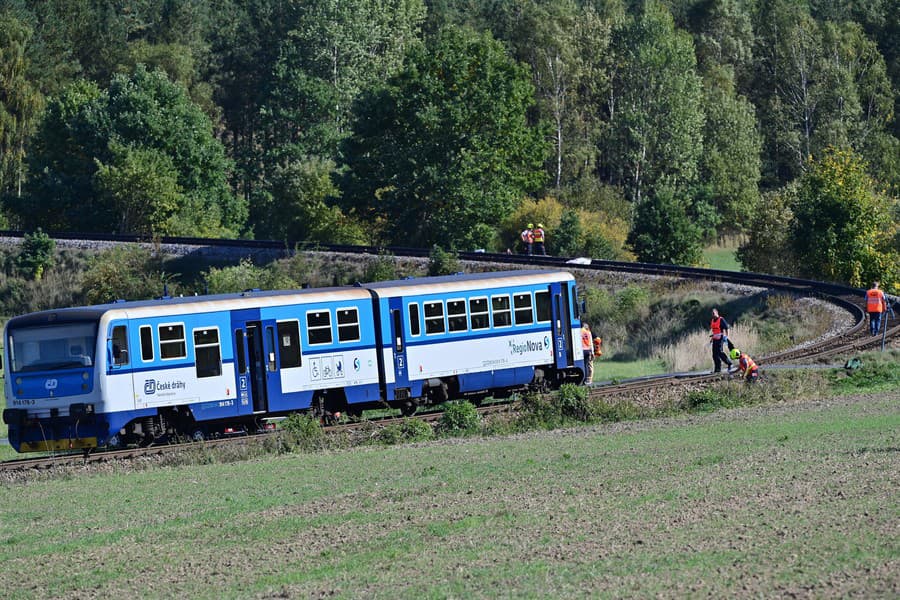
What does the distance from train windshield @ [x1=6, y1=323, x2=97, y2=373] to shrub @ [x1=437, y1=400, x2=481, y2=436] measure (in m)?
6.78

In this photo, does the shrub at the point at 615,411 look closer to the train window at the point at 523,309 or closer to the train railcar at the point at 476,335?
the train railcar at the point at 476,335

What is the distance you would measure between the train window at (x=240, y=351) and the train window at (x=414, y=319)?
393 centimetres

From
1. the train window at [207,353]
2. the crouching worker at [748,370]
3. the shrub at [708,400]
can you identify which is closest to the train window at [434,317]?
the train window at [207,353]

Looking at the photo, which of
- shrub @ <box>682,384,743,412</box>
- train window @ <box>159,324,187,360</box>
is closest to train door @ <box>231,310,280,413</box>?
train window @ <box>159,324,187,360</box>

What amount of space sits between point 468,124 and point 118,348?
4730 centimetres

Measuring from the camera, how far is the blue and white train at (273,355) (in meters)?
26.1

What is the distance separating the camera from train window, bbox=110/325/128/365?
26.0 meters

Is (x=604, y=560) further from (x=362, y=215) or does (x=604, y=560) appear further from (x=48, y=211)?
(x=48, y=211)

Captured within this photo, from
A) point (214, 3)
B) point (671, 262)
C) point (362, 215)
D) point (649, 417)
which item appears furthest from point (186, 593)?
point (214, 3)

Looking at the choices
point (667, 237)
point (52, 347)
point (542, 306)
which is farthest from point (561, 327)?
point (667, 237)

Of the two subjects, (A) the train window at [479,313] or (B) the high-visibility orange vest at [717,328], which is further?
(B) the high-visibility orange vest at [717,328]

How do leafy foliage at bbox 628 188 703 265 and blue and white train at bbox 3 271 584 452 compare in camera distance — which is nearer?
blue and white train at bbox 3 271 584 452

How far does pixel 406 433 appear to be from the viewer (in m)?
26.7

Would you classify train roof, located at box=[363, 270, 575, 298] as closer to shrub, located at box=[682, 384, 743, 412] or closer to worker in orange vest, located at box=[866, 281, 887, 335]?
shrub, located at box=[682, 384, 743, 412]
